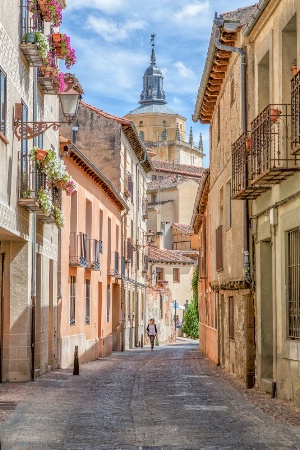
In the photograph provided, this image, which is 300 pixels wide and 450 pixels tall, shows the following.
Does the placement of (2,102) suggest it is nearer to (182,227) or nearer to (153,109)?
(182,227)

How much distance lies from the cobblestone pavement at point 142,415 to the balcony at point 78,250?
5.63m

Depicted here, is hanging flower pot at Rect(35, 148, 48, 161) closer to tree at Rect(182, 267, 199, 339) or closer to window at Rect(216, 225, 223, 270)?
window at Rect(216, 225, 223, 270)

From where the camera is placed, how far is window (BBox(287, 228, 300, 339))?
13617 mm

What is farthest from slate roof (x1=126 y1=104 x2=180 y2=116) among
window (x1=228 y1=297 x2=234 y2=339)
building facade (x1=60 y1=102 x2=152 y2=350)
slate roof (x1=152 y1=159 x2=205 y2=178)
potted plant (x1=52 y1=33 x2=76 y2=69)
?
potted plant (x1=52 y1=33 x2=76 y2=69)

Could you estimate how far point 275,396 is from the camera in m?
14.8

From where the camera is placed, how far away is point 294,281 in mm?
13859

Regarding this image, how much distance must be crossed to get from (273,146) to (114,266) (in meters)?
20.9

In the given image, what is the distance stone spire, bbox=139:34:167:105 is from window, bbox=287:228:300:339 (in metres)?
129

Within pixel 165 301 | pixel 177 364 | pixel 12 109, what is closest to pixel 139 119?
pixel 165 301

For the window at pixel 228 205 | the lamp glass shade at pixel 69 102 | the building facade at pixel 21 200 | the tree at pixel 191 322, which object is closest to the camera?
the building facade at pixel 21 200

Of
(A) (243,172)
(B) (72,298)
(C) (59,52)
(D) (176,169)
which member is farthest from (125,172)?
(D) (176,169)

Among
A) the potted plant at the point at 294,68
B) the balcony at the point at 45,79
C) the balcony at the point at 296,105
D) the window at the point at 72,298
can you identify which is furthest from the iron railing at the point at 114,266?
the balcony at the point at 296,105

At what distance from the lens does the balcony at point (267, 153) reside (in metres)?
13.4

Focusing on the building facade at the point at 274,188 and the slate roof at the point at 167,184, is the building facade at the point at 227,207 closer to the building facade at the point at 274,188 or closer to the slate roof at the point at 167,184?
the building facade at the point at 274,188
